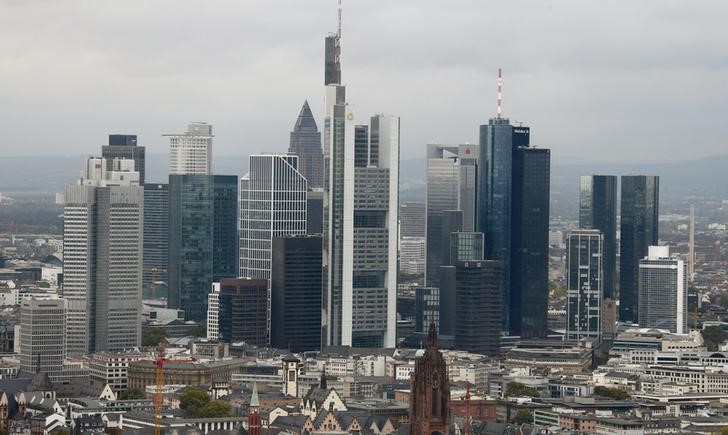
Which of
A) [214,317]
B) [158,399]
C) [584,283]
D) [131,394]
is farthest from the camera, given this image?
[584,283]

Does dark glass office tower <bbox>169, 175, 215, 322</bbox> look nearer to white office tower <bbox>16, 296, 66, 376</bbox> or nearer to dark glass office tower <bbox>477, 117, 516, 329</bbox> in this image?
dark glass office tower <bbox>477, 117, 516, 329</bbox>

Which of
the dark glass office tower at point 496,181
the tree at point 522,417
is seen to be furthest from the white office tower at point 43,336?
the dark glass office tower at point 496,181

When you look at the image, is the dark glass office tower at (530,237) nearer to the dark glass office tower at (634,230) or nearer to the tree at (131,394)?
the dark glass office tower at (634,230)

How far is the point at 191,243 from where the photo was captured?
169 meters

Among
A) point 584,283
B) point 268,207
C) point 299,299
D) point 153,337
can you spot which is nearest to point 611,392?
point 299,299

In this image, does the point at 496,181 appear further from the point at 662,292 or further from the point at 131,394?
the point at 131,394

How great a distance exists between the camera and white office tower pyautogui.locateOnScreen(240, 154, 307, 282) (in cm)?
15125

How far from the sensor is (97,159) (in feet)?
436

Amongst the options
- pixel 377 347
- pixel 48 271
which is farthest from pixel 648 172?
pixel 377 347

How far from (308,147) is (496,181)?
2428 cm

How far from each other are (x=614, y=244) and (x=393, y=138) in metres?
48.3

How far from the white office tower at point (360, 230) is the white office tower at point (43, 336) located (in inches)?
852

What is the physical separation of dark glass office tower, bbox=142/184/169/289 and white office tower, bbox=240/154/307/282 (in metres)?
14.9

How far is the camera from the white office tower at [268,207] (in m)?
151
